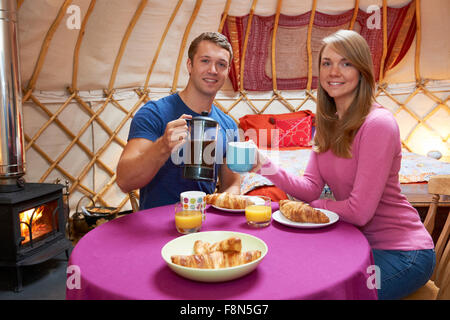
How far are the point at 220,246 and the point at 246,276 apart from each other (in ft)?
0.27

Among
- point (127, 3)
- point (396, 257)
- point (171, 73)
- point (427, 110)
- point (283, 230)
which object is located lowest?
point (396, 257)

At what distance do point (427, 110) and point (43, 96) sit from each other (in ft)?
11.9

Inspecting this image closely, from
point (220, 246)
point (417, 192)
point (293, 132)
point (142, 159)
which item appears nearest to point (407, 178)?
point (417, 192)

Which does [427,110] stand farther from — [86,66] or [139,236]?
[139,236]

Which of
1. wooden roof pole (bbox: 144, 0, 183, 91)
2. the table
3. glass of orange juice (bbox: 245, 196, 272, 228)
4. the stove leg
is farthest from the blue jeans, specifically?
wooden roof pole (bbox: 144, 0, 183, 91)

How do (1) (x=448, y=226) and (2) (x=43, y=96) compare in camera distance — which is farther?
(2) (x=43, y=96)

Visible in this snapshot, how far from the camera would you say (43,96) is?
2.75 metres

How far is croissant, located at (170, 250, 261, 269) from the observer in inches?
26.9

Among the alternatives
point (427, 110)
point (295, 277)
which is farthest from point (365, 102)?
point (427, 110)

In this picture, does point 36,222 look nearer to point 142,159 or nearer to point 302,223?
point 142,159

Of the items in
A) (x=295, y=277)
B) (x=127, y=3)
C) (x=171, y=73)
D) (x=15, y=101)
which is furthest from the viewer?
(x=171, y=73)

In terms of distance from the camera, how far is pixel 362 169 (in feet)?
3.60

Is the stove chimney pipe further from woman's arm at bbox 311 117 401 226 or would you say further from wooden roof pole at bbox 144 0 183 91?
woman's arm at bbox 311 117 401 226

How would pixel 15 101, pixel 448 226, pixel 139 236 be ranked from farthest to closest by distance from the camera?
1. pixel 15 101
2. pixel 448 226
3. pixel 139 236
